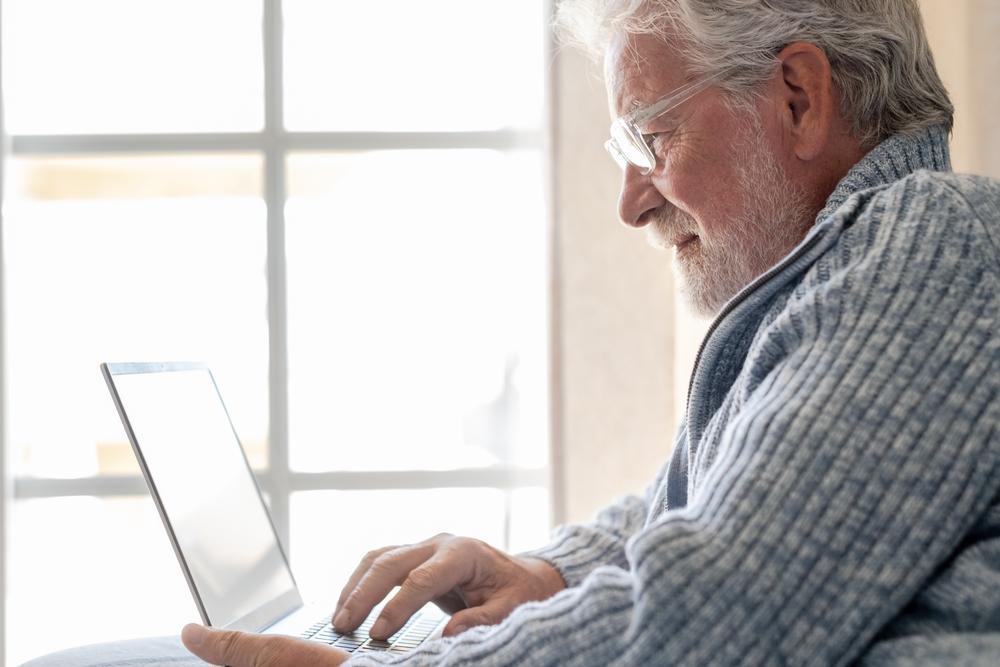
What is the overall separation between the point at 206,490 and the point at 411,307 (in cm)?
150

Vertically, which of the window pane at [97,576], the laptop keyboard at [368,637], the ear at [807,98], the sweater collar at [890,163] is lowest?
the window pane at [97,576]

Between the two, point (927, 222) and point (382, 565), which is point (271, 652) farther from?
point (927, 222)

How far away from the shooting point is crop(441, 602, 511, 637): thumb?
3.34 ft

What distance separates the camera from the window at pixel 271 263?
261 cm

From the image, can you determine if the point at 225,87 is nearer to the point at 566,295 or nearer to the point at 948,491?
the point at 566,295

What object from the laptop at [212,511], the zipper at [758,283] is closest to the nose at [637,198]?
the zipper at [758,283]

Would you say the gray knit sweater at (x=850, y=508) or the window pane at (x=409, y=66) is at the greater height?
the window pane at (x=409, y=66)

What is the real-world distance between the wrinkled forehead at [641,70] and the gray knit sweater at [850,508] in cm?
41

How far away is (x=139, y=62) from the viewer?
8.59ft

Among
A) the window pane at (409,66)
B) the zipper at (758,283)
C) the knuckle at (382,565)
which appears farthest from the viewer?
the window pane at (409,66)

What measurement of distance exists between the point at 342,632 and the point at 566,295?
4.94 ft

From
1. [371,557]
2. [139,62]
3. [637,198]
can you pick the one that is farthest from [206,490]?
[139,62]

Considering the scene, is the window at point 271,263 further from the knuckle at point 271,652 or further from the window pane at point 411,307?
the knuckle at point 271,652

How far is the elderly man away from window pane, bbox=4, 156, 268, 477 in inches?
70.1
